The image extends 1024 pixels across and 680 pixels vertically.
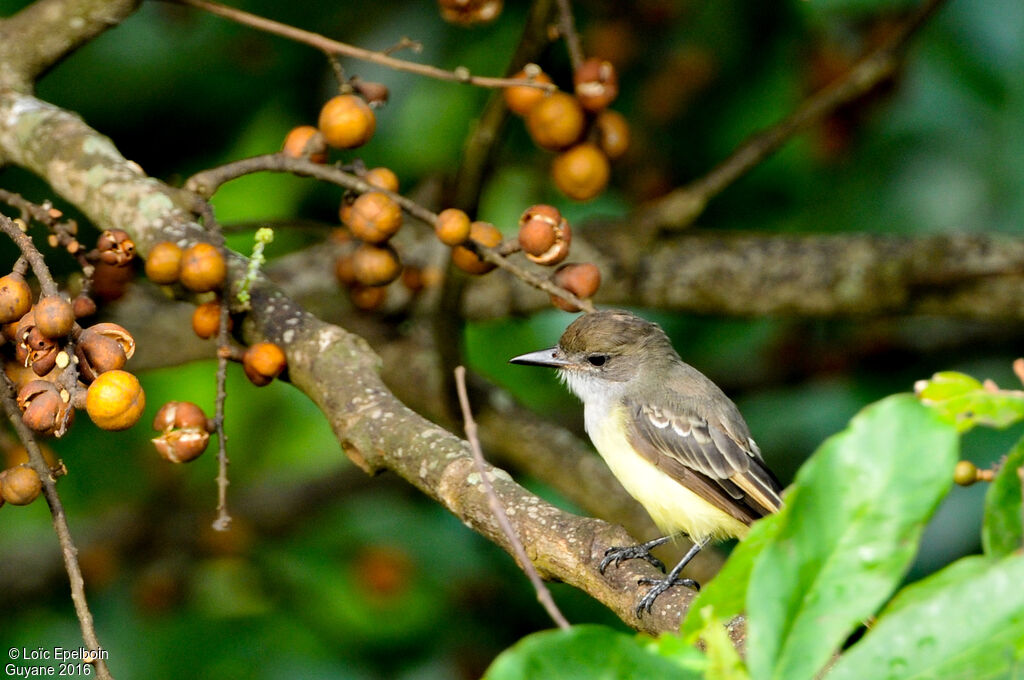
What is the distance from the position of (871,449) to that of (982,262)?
12.7ft

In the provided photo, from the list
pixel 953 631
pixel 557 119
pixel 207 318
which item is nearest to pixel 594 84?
pixel 557 119

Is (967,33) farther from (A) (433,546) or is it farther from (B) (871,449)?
(B) (871,449)

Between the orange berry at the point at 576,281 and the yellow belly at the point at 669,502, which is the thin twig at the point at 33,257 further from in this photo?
the yellow belly at the point at 669,502

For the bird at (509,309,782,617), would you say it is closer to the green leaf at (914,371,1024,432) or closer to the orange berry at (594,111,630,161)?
the orange berry at (594,111,630,161)

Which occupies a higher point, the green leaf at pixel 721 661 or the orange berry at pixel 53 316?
the green leaf at pixel 721 661

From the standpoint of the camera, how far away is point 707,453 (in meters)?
3.78

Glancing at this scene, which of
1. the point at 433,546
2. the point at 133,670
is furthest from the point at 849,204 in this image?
the point at 133,670

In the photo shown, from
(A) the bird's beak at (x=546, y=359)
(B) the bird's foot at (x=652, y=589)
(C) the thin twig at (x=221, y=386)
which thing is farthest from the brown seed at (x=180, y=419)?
(A) the bird's beak at (x=546, y=359)

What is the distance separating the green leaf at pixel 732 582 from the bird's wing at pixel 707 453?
2.39m

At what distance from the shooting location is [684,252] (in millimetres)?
4793

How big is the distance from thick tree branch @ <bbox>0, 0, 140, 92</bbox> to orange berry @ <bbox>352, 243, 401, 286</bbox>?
1098 mm

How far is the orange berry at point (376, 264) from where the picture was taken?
2799mm

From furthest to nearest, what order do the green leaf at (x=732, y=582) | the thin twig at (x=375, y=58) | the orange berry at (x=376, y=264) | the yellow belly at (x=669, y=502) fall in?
the yellow belly at (x=669, y=502)
the orange berry at (x=376, y=264)
the thin twig at (x=375, y=58)
the green leaf at (x=732, y=582)

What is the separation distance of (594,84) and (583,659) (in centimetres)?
211
